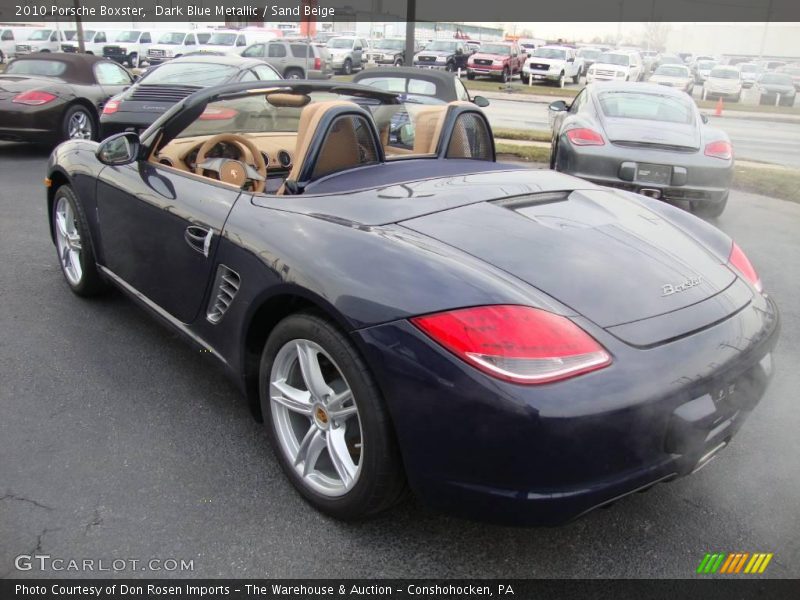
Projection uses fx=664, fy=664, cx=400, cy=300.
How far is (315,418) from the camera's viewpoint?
2.37 metres

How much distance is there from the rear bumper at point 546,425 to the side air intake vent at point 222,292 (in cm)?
81

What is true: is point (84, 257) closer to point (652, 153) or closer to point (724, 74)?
point (652, 153)

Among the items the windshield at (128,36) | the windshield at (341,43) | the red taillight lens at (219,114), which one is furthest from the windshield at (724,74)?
the red taillight lens at (219,114)

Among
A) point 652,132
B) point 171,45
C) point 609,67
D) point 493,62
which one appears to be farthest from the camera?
point 171,45

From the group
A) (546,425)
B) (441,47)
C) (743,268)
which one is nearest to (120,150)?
(546,425)

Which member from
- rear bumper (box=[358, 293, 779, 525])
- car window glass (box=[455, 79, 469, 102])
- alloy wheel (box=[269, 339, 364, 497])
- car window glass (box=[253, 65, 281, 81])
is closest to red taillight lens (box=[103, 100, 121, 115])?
car window glass (box=[253, 65, 281, 81])

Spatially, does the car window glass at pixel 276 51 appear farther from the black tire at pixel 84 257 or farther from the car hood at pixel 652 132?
the black tire at pixel 84 257

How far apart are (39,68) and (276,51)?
1497 cm

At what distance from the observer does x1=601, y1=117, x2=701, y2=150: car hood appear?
23.3ft

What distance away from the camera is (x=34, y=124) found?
9.44 metres

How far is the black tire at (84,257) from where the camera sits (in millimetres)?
3945

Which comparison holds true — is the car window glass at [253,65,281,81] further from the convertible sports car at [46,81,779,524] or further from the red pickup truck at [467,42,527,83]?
the red pickup truck at [467,42,527,83]

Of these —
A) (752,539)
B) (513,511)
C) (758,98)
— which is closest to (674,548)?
(752,539)

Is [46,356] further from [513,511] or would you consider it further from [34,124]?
[34,124]
